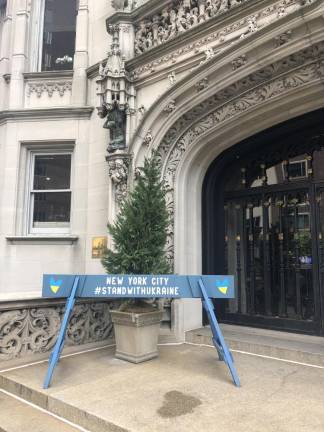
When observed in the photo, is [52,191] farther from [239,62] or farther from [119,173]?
[239,62]

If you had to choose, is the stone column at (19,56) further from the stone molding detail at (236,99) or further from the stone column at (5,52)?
the stone molding detail at (236,99)

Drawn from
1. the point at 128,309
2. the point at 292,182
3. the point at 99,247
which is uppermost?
the point at 292,182

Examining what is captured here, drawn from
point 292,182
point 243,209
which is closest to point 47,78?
point 243,209

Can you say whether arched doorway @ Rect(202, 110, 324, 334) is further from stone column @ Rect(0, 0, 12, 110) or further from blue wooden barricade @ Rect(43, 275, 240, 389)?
stone column @ Rect(0, 0, 12, 110)

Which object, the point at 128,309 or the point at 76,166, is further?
the point at 76,166

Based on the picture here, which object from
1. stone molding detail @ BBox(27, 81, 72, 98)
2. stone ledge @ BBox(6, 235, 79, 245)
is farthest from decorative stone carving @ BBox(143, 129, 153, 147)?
stone molding detail @ BBox(27, 81, 72, 98)

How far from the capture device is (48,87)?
8352 mm

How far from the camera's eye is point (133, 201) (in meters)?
5.32

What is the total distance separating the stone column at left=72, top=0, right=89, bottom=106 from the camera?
8.01 m

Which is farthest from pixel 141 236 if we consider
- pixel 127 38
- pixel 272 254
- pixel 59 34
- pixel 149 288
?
pixel 59 34

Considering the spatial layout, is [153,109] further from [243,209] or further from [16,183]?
[16,183]

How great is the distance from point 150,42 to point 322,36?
3238mm

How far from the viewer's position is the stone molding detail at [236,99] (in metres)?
5.45

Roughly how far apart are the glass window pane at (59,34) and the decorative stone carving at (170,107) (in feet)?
11.5
